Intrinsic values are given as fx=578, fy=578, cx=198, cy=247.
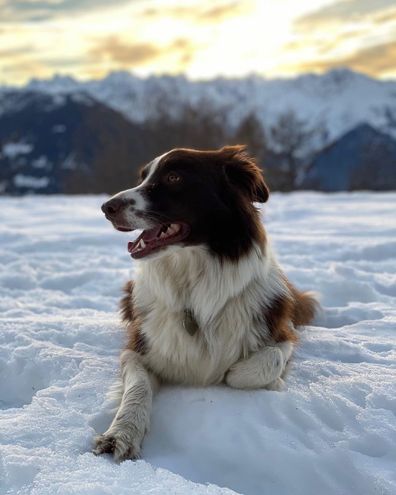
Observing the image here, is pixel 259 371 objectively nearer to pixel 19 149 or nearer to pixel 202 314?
pixel 202 314

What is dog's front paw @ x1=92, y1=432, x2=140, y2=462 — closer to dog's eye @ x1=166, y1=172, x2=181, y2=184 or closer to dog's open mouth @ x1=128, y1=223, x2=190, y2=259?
dog's open mouth @ x1=128, y1=223, x2=190, y2=259

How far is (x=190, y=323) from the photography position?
3633 millimetres

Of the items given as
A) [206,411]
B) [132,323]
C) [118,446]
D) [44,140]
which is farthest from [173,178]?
[44,140]

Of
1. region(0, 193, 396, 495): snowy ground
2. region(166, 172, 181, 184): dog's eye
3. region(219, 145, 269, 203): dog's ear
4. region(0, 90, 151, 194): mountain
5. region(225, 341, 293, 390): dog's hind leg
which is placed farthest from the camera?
region(0, 90, 151, 194): mountain

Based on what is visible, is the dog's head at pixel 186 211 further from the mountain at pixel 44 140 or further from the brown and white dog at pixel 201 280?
the mountain at pixel 44 140

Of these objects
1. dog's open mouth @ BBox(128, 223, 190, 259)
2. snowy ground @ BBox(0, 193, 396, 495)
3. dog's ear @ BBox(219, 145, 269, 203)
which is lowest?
snowy ground @ BBox(0, 193, 396, 495)

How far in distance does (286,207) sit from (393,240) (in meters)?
5.40

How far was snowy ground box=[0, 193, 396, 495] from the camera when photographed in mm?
2670

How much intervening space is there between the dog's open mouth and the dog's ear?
480 millimetres

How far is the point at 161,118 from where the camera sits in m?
40.8

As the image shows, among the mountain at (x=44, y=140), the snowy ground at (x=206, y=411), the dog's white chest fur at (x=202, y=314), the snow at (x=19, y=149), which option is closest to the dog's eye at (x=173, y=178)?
the dog's white chest fur at (x=202, y=314)

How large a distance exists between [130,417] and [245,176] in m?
1.72

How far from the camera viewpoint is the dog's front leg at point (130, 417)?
2828 millimetres

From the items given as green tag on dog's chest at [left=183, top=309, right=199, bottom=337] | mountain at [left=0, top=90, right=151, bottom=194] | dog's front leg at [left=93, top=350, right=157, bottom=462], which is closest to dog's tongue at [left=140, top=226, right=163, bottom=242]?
green tag on dog's chest at [left=183, top=309, right=199, bottom=337]
